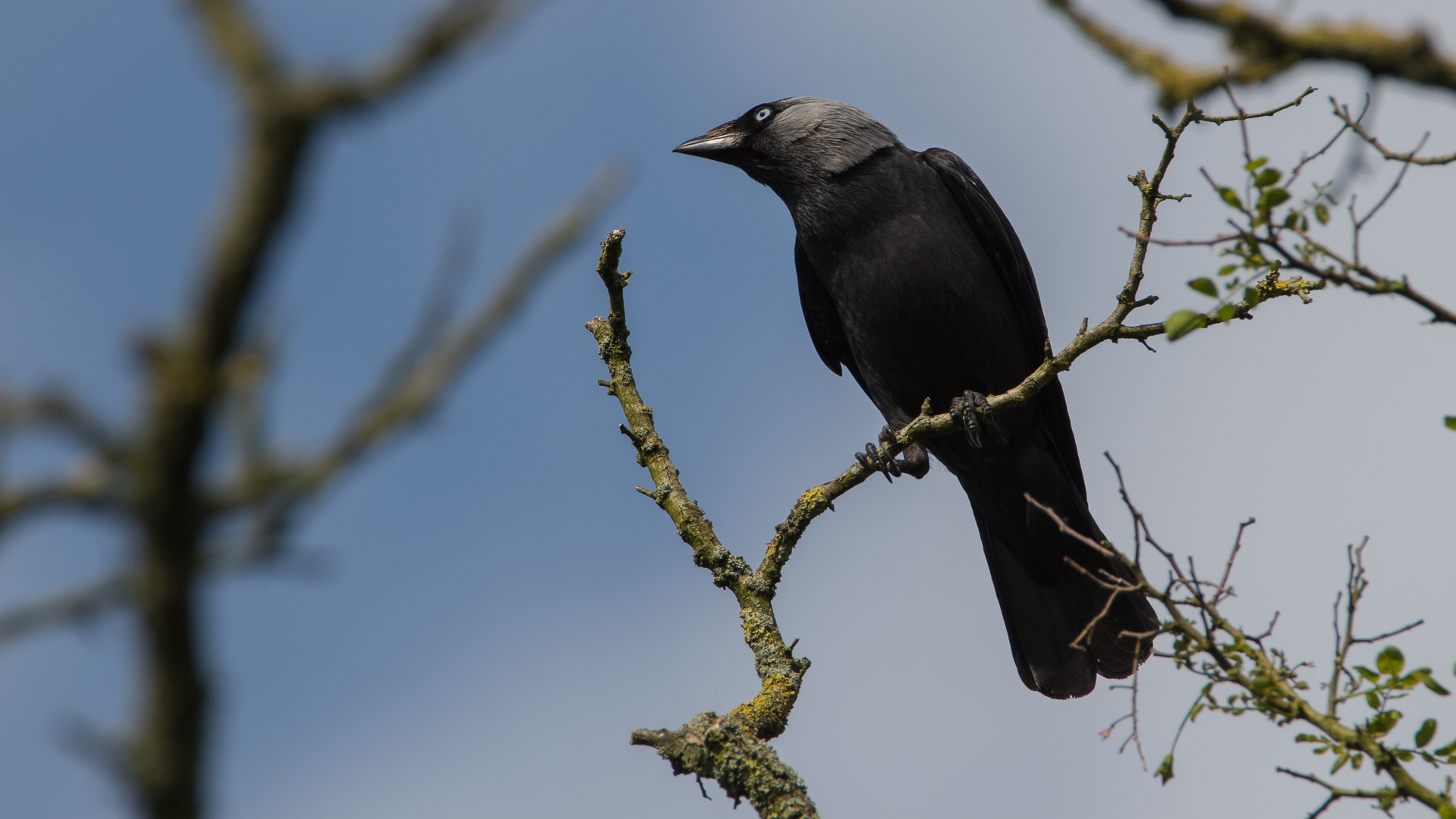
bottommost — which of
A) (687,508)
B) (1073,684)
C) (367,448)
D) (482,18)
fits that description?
(367,448)

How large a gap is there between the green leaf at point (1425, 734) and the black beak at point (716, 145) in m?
5.55

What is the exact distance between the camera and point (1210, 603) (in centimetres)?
329

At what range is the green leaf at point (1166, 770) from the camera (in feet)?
11.4

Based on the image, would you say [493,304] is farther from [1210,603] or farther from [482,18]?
[1210,603]

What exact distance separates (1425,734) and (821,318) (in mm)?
4728

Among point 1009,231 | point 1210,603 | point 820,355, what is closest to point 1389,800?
point 1210,603

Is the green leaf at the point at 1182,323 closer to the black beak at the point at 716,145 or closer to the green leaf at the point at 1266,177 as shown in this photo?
the green leaf at the point at 1266,177

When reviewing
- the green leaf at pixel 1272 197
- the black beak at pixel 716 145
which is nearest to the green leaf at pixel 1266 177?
the green leaf at pixel 1272 197

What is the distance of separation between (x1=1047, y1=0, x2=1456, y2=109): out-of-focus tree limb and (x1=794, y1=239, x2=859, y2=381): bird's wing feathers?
5.21m

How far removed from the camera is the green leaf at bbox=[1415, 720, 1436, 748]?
308 centimetres

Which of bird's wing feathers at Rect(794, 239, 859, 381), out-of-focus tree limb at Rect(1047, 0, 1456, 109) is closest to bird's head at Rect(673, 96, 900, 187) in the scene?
bird's wing feathers at Rect(794, 239, 859, 381)

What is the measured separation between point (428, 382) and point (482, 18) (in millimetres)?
387

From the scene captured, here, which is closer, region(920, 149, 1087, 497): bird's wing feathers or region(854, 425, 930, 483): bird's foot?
region(854, 425, 930, 483): bird's foot

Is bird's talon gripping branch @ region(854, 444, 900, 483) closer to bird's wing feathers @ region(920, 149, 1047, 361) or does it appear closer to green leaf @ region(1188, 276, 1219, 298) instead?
bird's wing feathers @ region(920, 149, 1047, 361)
